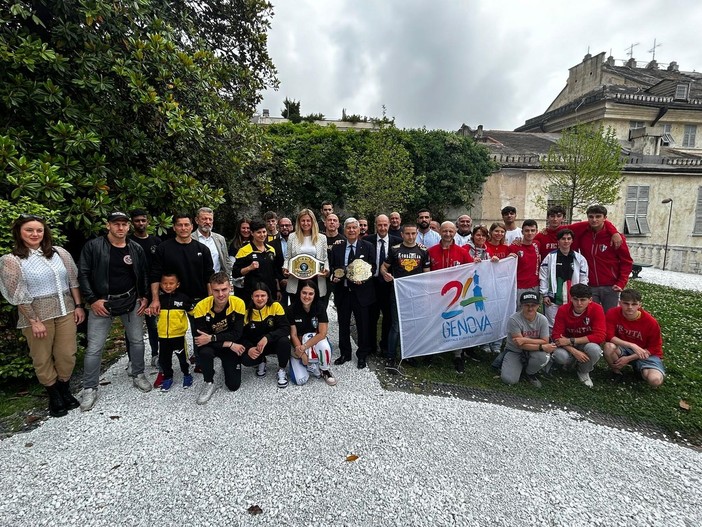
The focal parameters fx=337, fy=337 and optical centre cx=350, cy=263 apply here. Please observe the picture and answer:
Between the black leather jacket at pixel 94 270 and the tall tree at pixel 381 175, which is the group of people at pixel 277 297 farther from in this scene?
the tall tree at pixel 381 175

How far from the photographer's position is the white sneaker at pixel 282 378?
4434mm

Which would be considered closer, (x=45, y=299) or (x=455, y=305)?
(x=45, y=299)

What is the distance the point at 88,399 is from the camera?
12.9ft

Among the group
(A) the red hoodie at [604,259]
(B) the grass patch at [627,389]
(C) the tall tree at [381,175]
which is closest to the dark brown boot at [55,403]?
(B) the grass patch at [627,389]

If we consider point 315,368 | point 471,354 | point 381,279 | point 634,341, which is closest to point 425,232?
point 381,279

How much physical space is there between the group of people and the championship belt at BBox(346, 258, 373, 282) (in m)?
0.02

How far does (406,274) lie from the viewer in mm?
4980

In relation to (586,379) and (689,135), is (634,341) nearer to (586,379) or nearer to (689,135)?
(586,379)

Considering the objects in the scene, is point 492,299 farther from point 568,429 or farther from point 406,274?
point 568,429

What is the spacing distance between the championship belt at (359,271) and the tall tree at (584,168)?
17.5m

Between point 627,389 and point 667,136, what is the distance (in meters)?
31.5

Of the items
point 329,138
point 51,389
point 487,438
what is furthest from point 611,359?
point 329,138

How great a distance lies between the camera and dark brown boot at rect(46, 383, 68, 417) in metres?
3.77

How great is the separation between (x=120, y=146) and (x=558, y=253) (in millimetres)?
6867
